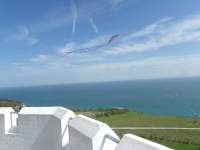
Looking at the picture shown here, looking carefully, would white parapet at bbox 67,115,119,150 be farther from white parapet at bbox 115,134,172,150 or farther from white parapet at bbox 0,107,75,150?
white parapet at bbox 0,107,75,150

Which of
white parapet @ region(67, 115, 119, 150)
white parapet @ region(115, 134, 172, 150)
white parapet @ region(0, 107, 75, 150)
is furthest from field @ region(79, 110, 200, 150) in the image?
white parapet @ region(115, 134, 172, 150)

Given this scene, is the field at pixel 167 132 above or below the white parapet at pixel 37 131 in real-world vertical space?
below

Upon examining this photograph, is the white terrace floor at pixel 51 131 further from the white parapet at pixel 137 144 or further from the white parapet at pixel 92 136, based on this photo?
the white parapet at pixel 137 144

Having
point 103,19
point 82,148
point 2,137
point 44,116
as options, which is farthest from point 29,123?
point 103,19

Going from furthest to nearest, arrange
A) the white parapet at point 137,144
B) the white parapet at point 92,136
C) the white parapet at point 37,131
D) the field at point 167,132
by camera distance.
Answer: the field at point 167,132, the white parapet at point 37,131, the white parapet at point 92,136, the white parapet at point 137,144

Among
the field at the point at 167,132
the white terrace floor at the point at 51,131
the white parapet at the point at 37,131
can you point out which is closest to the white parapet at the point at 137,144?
the white terrace floor at the point at 51,131

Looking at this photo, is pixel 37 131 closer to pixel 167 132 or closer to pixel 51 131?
pixel 51 131

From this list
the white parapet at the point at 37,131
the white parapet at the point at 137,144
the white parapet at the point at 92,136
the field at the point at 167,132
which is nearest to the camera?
the white parapet at the point at 137,144
